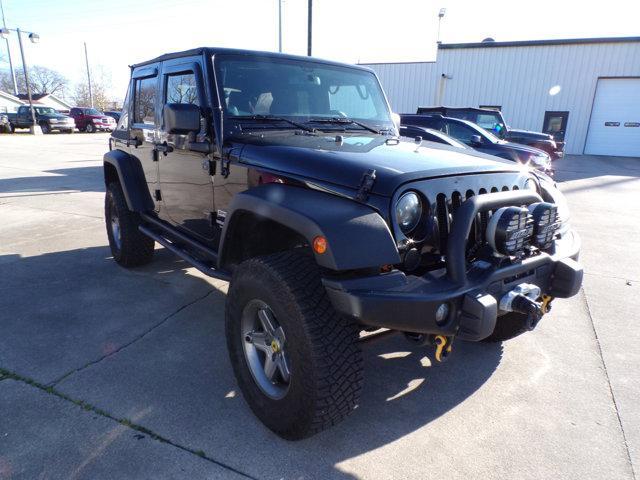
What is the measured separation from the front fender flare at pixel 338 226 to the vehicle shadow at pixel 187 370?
65cm

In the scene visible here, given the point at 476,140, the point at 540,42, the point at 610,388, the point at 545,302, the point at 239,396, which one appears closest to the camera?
the point at 545,302

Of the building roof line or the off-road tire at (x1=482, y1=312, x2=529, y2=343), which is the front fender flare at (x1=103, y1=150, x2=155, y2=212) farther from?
the building roof line

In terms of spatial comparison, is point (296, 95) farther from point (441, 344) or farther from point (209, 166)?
point (441, 344)

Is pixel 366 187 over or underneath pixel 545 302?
over

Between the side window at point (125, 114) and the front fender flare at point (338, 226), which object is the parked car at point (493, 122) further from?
the front fender flare at point (338, 226)

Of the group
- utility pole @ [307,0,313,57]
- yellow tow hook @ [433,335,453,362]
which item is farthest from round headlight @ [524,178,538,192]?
utility pole @ [307,0,313,57]

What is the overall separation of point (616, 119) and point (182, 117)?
2311 centimetres

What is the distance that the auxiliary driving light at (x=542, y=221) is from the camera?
88.0 inches

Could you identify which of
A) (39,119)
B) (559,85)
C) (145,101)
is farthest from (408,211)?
(39,119)

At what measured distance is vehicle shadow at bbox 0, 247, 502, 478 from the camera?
229 centimetres

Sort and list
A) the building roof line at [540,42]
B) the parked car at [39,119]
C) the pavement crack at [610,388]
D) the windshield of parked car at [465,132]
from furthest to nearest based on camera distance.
Answer: the parked car at [39,119] < the building roof line at [540,42] < the windshield of parked car at [465,132] < the pavement crack at [610,388]

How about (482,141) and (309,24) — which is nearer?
(482,141)

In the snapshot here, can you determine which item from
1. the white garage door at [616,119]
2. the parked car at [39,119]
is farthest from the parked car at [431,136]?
the parked car at [39,119]

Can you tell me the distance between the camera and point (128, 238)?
448cm
